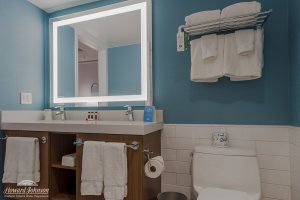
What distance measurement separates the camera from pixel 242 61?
1341 millimetres

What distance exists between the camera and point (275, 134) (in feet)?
4.49

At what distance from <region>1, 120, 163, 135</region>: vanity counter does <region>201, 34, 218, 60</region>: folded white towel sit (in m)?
0.62

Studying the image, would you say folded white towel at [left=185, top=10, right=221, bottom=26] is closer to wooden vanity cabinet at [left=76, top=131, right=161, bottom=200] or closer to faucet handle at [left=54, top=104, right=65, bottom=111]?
wooden vanity cabinet at [left=76, top=131, right=161, bottom=200]

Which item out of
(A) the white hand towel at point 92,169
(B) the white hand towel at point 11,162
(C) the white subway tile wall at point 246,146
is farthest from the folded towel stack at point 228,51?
(B) the white hand towel at point 11,162

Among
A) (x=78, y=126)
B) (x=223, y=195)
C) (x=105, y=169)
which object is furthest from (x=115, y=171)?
(x=223, y=195)

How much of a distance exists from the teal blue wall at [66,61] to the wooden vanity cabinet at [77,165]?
21.7 inches

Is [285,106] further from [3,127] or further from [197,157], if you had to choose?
[3,127]

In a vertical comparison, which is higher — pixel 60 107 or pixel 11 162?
pixel 60 107

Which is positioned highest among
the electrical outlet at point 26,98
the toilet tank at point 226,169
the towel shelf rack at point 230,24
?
the towel shelf rack at point 230,24

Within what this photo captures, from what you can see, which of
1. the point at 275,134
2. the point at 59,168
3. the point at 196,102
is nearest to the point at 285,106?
the point at 275,134

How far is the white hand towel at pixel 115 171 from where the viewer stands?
1250 millimetres

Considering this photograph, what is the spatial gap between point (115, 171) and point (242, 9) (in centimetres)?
130

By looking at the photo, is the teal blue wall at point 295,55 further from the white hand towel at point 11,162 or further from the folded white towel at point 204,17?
the white hand towel at point 11,162

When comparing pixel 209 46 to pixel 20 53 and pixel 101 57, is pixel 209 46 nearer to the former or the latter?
pixel 101 57
